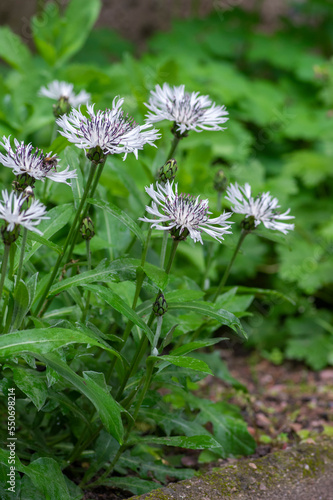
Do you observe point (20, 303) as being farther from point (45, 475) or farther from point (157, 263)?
point (157, 263)

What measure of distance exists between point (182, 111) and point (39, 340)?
0.60 m

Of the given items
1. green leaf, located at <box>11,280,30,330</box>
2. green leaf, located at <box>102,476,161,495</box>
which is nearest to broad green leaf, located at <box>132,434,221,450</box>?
green leaf, located at <box>102,476,161,495</box>

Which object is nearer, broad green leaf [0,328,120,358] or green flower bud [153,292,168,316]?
broad green leaf [0,328,120,358]

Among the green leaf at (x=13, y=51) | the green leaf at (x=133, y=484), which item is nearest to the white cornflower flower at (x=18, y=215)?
the green leaf at (x=133, y=484)

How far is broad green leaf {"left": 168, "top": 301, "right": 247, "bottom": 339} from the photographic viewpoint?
1.10 m

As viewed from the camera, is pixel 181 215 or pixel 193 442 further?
pixel 193 442

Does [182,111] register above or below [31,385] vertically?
above

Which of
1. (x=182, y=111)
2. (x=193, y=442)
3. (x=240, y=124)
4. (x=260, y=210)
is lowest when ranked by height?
(x=193, y=442)

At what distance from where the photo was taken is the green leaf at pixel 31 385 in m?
1.03

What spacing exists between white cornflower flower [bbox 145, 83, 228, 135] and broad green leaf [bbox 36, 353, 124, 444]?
0.55 metres

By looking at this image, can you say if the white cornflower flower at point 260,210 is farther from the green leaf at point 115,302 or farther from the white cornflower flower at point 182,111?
the green leaf at point 115,302

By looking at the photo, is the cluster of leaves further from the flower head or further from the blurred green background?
the flower head

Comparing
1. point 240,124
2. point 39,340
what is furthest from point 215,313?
point 240,124

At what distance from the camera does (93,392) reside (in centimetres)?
103
